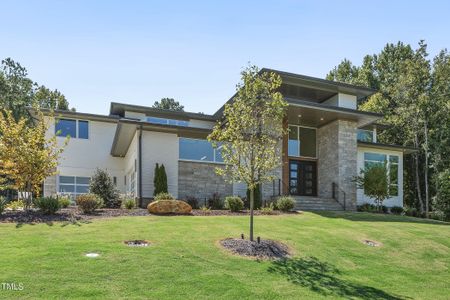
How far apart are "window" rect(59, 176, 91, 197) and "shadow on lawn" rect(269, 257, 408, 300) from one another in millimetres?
19441

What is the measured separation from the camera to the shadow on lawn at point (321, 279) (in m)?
8.58

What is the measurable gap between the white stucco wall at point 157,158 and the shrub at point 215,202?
6.18 ft

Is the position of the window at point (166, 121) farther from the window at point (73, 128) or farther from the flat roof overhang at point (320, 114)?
the flat roof overhang at point (320, 114)

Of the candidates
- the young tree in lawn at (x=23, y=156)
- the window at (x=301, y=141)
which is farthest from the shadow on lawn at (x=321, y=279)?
the window at (x=301, y=141)

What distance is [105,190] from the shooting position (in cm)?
1980

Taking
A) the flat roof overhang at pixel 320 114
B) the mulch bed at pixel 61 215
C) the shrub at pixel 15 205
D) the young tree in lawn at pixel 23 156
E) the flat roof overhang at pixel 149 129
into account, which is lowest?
the mulch bed at pixel 61 215

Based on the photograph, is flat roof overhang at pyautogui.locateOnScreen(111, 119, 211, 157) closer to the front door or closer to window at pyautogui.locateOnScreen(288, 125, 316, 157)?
window at pyautogui.locateOnScreen(288, 125, 316, 157)

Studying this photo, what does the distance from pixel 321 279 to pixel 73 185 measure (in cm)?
2104

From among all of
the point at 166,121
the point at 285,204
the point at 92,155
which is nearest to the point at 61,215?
the point at 285,204

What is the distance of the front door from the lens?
2538cm

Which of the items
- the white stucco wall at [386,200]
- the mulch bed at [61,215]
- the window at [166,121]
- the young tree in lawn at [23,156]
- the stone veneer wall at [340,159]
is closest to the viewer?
the mulch bed at [61,215]

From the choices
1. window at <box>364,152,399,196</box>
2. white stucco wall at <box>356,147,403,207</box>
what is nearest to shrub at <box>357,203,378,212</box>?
white stucco wall at <box>356,147,403,207</box>

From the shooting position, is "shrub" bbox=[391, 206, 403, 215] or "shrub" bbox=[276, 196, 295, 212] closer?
"shrub" bbox=[276, 196, 295, 212]

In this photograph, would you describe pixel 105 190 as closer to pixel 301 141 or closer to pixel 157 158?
pixel 157 158
